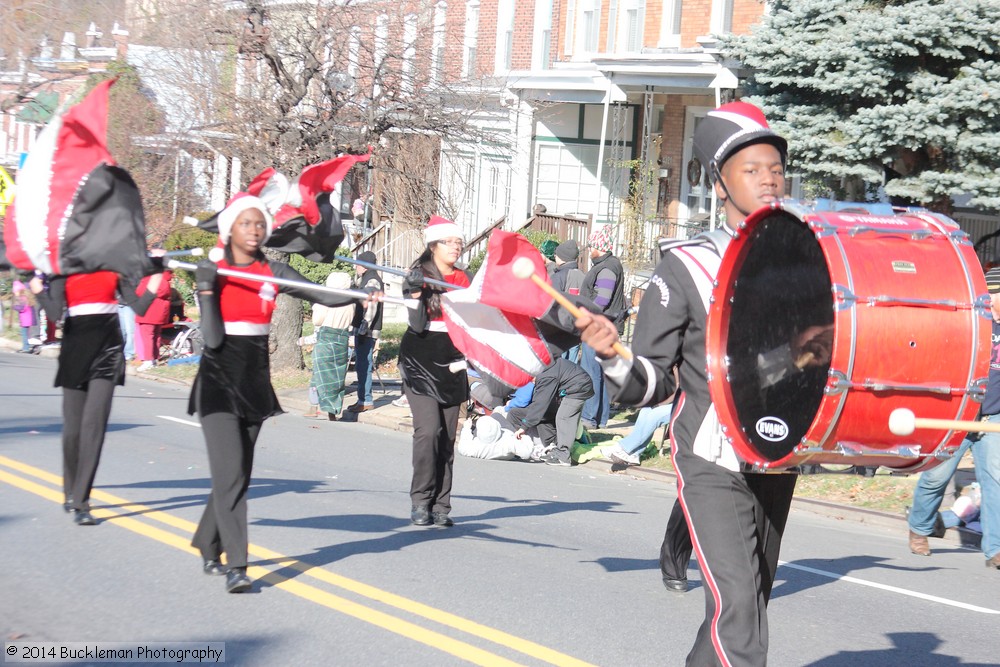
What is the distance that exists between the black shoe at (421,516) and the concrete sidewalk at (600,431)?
4.07 m

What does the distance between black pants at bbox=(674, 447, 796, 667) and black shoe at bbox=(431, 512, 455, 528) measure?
4.47m

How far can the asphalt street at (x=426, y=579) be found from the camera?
6.08 metres

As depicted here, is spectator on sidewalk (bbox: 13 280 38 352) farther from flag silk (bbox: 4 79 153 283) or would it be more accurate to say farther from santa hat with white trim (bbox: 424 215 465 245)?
flag silk (bbox: 4 79 153 283)

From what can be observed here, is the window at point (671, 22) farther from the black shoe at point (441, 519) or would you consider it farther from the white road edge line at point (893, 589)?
the white road edge line at point (893, 589)

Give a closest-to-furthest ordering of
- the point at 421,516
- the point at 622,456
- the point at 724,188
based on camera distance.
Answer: the point at 724,188
the point at 421,516
the point at 622,456

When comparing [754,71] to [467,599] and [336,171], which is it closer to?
[336,171]

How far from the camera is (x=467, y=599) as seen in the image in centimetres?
684

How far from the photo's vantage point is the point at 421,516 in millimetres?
8734

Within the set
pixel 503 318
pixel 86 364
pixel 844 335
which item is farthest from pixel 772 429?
pixel 86 364

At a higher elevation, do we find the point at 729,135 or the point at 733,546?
the point at 729,135

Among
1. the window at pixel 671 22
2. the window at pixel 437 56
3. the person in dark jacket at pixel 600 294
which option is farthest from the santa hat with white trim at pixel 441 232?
the window at pixel 671 22

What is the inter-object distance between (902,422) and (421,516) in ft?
17.8

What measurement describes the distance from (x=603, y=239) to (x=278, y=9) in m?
6.33

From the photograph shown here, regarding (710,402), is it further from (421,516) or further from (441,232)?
(421,516)
